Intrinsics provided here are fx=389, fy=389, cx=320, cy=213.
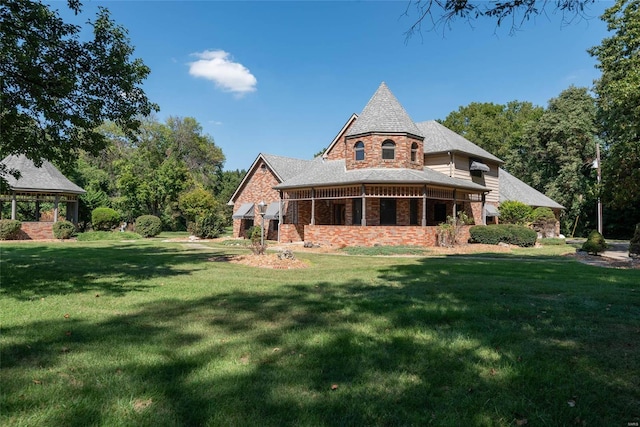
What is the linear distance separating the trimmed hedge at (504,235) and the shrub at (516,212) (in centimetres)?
615

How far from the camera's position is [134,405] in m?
3.13

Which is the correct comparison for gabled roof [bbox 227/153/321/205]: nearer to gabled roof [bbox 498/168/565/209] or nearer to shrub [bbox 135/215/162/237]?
shrub [bbox 135/215/162/237]

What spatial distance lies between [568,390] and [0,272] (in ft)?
40.7

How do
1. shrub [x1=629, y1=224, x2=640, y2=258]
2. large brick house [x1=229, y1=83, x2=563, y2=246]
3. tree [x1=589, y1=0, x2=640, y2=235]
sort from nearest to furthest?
shrub [x1=629, y1=224, x2=640, y2=258] → tree [x1=589, y1=0, x2=640, y2=235] → large brick house [x1=229, y1=83, x2=563, y2=246]

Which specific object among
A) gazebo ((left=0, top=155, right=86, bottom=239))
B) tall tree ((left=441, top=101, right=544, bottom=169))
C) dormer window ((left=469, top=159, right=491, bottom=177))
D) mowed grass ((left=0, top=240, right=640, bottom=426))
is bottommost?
mowed grass ((left=0, top=240, right=640, bottom=426))

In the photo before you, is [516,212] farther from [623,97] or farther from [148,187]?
[148,187]

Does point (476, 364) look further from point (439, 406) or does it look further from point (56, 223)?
point (56, 223)

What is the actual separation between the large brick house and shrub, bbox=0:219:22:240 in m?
14.1

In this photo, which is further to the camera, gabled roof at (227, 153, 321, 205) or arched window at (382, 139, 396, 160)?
gabled roof at (227, 153, 321, 205)

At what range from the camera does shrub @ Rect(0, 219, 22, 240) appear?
81.3ft

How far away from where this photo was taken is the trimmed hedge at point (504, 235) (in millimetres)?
22422

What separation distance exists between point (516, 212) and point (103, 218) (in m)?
32.7

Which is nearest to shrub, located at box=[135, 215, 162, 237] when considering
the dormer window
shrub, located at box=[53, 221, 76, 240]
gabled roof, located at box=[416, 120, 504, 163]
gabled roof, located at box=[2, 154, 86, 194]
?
shrub, located at box=[53, 221, 76, 240]

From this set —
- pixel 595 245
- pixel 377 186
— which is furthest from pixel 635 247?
pixel 377 186
